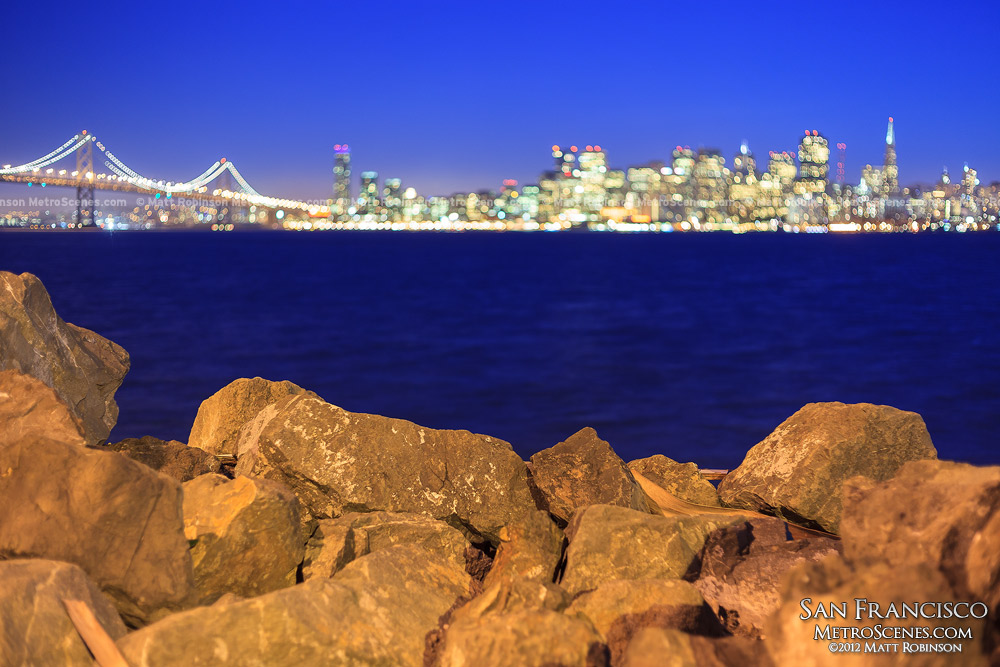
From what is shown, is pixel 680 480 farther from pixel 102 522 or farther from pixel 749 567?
pixel 102 522

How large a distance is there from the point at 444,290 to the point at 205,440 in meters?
36.8

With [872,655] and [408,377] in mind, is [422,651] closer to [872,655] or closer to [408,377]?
[872,655]

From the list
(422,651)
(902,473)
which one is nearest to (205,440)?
(422,651)

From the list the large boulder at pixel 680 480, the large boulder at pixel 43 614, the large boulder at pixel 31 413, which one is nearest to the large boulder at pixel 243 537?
the large boulder at pixel 43 614

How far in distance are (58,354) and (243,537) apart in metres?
2.41

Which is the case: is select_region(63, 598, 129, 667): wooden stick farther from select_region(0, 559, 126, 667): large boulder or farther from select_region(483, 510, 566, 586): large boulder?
select_region(483, 510, 566, 586): large boulder

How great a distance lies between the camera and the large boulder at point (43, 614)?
7.74 ft

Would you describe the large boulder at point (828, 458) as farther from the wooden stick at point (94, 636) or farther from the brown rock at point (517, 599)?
the wooden stick at point (94, 636)

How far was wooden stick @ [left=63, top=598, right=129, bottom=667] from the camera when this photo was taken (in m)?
2.46

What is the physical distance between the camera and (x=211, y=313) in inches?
1138

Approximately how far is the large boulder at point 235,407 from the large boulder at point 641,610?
8.30ft

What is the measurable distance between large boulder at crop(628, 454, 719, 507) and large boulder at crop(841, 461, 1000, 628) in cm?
206

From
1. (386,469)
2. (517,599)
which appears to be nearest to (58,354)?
(386,469)

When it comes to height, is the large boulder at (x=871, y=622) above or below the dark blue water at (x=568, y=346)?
above
